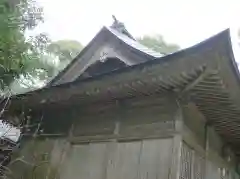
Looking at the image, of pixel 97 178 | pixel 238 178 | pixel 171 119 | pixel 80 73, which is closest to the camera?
pixel 171 119

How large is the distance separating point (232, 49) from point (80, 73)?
4839mm

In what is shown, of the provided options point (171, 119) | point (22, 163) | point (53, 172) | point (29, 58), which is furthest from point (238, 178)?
point (29, 58)

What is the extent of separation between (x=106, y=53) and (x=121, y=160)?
2.94m

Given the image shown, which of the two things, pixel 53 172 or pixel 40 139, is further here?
pixel 40 139

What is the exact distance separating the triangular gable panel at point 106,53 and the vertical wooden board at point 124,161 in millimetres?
2069

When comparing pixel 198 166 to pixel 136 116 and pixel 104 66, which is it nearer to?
pixel 136 116

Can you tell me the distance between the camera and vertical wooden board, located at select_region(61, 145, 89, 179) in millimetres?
7484

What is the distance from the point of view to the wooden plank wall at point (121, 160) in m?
6.45

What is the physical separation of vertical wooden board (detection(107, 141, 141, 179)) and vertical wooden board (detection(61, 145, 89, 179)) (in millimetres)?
710

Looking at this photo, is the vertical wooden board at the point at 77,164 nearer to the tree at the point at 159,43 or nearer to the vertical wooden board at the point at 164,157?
the vertical wooden board at the point at 164,157

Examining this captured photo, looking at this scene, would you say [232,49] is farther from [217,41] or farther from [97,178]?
[97,178]

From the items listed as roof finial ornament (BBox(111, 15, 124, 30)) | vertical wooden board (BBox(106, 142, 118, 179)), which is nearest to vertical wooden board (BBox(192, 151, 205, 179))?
vertical wooden board (BBox(106, 142, 118, 179))

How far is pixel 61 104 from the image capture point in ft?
26.9

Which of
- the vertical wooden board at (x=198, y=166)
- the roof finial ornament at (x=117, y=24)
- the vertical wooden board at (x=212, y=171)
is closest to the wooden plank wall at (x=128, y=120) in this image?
the vertical wooden board at (x=198, y=166)
